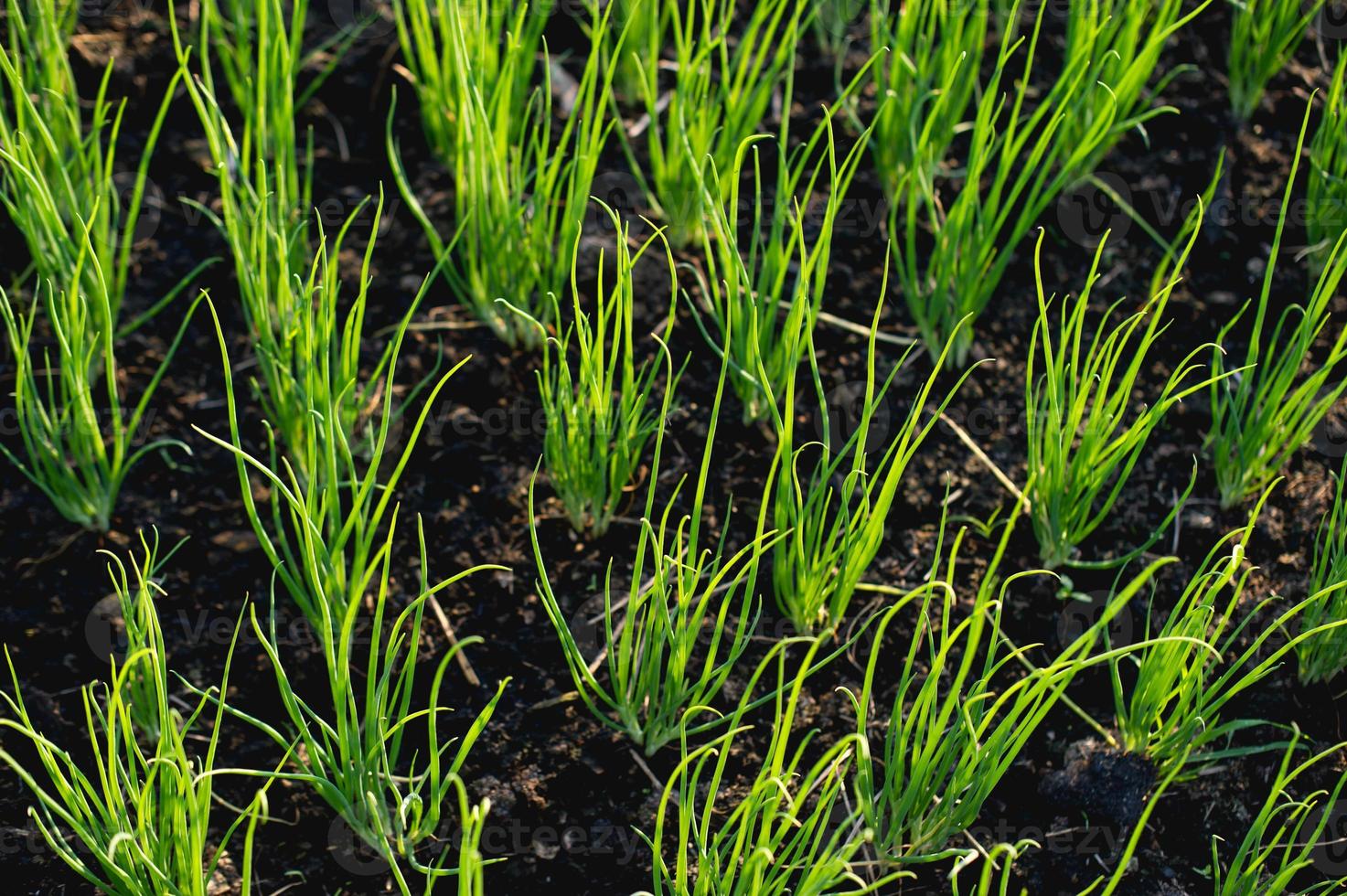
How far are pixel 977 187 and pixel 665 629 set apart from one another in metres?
0.78

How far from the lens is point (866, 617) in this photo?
1.90 meters

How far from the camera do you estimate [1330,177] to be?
2.14m

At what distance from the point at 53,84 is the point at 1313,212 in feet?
6.71

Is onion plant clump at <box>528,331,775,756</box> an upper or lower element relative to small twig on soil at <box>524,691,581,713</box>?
upper

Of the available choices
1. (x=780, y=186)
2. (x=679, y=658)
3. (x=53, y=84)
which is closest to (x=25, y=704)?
(x=679, y=658)

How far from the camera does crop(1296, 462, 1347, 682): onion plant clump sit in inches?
66.8

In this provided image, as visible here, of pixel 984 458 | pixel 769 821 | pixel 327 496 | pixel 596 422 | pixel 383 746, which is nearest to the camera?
pixel 769 821

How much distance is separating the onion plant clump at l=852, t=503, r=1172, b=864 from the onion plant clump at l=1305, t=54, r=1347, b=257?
86 centimetres
